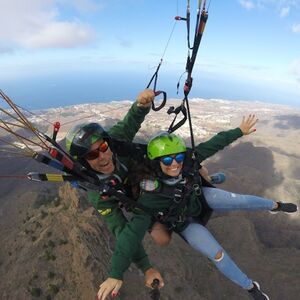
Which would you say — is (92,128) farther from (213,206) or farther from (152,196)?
(213,206)

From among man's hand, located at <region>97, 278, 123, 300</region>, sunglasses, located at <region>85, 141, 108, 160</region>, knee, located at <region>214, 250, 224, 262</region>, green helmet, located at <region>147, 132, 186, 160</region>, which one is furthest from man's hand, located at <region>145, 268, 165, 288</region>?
sunglasses, located at <region>85, 141, 108, 160</region>

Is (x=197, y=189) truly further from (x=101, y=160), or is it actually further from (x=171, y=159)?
(x=101, y=160)

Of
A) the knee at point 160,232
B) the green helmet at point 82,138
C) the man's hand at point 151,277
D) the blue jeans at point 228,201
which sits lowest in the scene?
the man's hand at point 151,277

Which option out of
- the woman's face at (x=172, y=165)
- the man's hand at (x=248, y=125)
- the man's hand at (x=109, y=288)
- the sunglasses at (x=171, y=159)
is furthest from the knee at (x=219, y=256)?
the man's hand at (x=248, y=125)

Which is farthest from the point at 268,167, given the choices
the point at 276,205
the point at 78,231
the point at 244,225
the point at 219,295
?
the point at 276,205

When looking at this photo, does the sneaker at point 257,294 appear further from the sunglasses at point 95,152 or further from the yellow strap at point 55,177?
the yellow strap at point 55,177

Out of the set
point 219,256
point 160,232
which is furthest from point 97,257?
point 219,256
